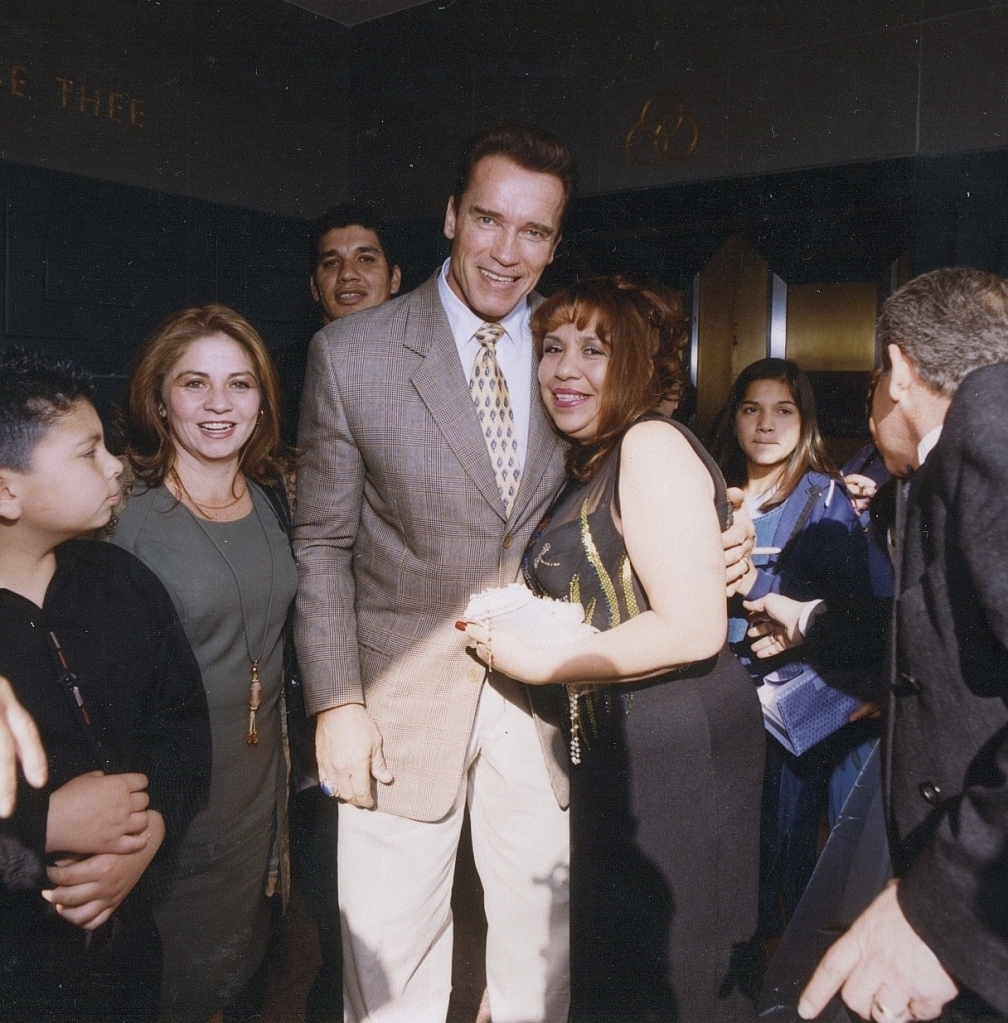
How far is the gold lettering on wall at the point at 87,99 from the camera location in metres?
3.90

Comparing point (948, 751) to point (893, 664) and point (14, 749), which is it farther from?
point (14, 749)

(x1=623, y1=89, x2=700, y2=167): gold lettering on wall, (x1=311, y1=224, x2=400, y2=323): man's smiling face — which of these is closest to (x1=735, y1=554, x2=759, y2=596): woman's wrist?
(x1=311, y1=224, x2=400, y2=323): man's smiling face

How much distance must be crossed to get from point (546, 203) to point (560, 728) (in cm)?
112

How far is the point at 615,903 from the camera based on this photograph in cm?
166

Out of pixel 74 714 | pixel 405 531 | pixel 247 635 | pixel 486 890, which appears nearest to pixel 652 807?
pixel 486 890

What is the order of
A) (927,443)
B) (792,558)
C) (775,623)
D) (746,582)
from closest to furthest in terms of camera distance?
(927,443) < (775,623) < (746,582) < (792,558)

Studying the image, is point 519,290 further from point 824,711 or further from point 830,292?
point 830,292

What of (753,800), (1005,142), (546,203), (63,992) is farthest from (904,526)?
(1005,142)

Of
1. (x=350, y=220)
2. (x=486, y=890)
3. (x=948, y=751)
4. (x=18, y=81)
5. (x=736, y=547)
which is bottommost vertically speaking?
(x=486, y=890)

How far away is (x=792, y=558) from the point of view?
2.55m

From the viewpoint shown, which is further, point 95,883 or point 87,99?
point 87,99

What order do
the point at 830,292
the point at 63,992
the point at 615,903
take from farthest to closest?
the point at 830,292 → the point at 615,903 → the point at 63,992

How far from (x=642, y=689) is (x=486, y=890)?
660 millimetres

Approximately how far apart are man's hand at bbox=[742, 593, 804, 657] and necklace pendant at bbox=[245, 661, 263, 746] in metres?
1.23
